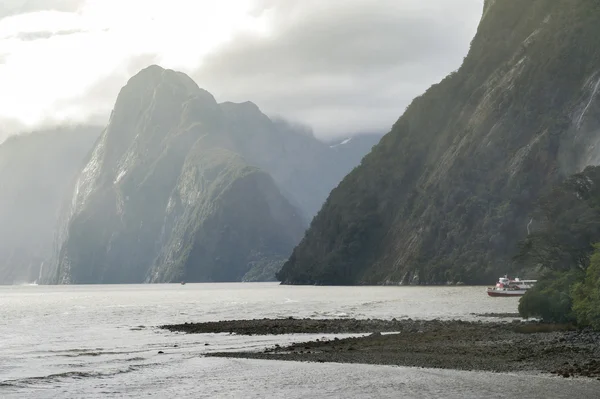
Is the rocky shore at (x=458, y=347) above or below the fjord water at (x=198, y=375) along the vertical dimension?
above

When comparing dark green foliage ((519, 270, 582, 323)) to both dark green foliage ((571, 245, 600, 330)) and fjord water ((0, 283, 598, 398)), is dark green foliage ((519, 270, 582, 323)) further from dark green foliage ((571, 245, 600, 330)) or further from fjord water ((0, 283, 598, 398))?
fjord water ((0, 283, 598, 398))

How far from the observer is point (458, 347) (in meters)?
67.8

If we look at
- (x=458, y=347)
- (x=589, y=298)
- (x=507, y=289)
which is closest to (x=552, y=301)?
(x=589, y=298)

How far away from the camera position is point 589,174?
5251 inches

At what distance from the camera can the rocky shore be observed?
55575mm

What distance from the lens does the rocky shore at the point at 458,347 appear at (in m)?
55.6

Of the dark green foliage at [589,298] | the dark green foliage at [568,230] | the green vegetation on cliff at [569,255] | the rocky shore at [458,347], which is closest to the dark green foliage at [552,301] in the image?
the green vegetation on cliff at [569,255]

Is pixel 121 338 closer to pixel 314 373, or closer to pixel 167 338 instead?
pixel 167 338

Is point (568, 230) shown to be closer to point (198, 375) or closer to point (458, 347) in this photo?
point (458, 347)

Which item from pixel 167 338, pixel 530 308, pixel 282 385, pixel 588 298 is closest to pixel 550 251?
pixel 530 308

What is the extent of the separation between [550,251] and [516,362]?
5933 centimetres

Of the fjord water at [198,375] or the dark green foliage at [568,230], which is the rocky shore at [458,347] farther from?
the dark green foliage at [568,230]

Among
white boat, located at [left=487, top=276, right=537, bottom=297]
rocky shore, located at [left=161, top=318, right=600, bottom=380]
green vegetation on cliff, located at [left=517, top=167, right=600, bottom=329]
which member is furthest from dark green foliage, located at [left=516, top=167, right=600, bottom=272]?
white boat, located at [left=487, top=276, right=537, bottom=297]

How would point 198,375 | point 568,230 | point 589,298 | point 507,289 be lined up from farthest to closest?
point 507,289 → point 568,230 → point 589,298 → point 198,375
